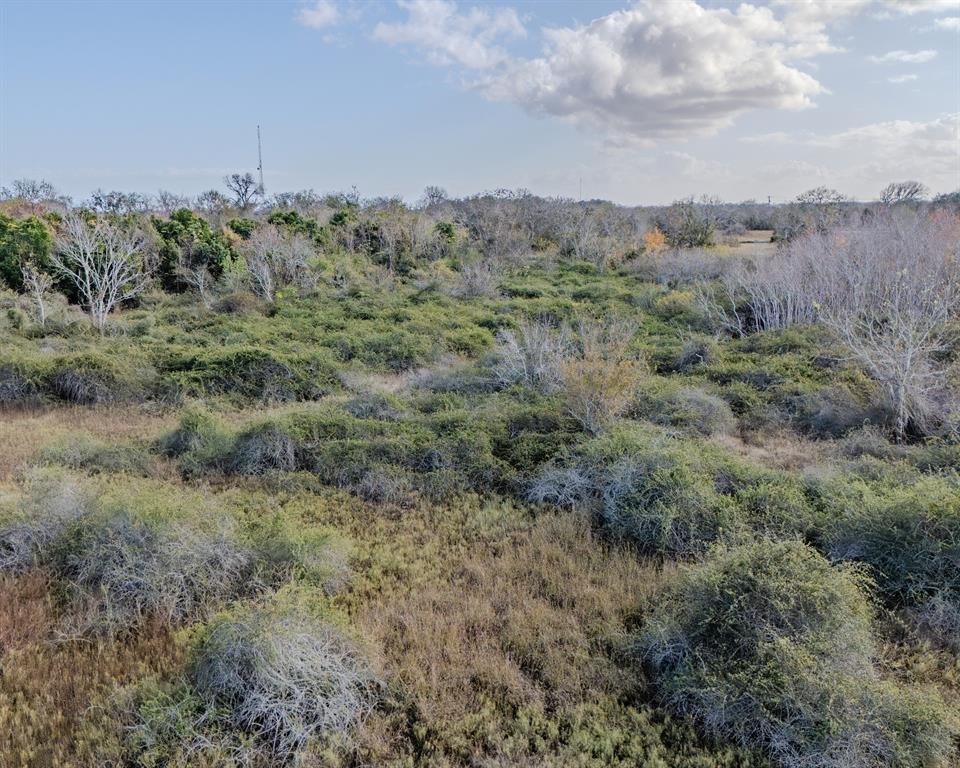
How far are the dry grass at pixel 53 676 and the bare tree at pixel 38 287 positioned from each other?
11.1 meters

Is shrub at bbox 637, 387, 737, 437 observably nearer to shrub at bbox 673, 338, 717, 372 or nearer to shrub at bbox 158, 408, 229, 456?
shrub at bbox 673, 338, 717, 372

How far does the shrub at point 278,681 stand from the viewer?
3426mm

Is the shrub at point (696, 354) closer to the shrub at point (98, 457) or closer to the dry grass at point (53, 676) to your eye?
the shrub at point (98, 457)

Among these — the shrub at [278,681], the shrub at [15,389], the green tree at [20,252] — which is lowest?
the shrub at [278,681]

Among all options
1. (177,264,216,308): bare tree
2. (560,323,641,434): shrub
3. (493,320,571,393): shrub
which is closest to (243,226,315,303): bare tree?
(177,264,216,308): bare tree

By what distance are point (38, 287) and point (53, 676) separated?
511 inches

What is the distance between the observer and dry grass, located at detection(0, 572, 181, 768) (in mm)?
3383

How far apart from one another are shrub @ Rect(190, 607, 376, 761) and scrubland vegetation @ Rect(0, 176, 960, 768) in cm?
2

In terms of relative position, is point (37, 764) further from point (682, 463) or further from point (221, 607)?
point (682, 463)

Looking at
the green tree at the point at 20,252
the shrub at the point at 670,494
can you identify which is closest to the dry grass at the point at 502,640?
the shrub at the point at 670,494

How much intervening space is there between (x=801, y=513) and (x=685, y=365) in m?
6.07

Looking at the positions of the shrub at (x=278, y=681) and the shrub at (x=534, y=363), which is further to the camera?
the shrub at (x=534, y=363)

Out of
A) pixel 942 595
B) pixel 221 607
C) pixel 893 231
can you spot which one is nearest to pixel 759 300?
pixel 893 231

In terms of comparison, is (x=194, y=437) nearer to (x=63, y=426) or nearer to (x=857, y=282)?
(x=63, y=426)
